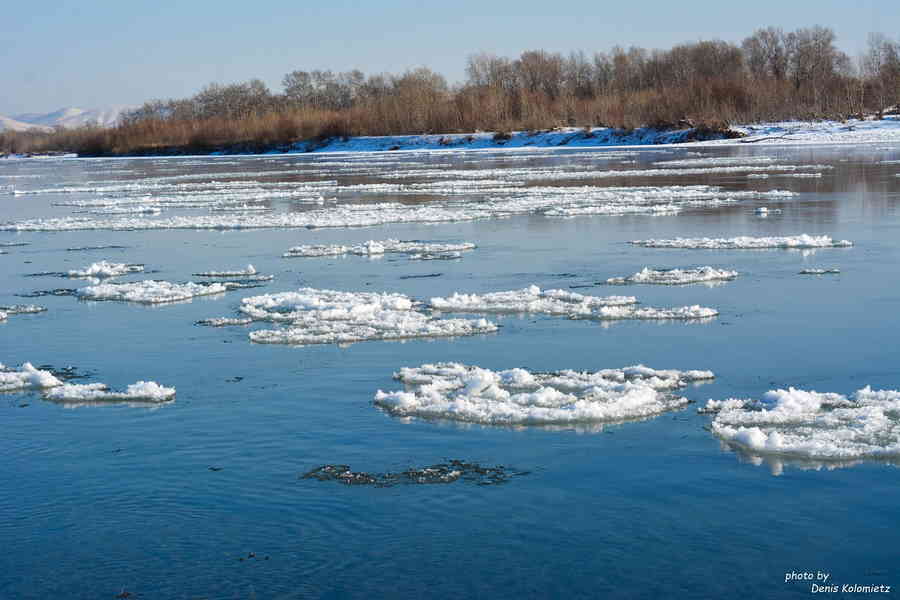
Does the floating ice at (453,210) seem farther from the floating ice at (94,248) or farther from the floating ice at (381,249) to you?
the floating ice at (381,249)

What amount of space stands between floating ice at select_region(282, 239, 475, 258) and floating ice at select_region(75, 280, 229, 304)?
9.48 ft

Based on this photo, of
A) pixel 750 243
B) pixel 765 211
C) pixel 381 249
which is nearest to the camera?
pixel 750 243

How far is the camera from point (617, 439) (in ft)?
20.8

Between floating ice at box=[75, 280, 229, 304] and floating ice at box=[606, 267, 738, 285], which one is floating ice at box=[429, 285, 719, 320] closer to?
floating ice at box=[606, 267, 738, 285]

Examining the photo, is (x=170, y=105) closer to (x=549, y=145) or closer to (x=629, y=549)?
(x=549, y=145)

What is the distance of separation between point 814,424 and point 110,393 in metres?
4.78

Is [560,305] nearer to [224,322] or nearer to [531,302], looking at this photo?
[531,302]

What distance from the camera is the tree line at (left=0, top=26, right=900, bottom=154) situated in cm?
6856

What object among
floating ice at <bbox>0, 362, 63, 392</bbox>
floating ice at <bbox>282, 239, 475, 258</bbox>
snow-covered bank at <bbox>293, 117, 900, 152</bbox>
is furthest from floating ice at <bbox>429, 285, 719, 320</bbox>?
snow-covered bank at <bbox>293, 117, 900, 152</bbox>

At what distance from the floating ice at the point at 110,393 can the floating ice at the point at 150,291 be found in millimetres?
3798

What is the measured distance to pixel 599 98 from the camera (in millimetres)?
80188

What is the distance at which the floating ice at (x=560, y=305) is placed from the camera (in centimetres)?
970

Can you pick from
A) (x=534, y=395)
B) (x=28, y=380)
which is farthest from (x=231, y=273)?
(x=534, y=395)

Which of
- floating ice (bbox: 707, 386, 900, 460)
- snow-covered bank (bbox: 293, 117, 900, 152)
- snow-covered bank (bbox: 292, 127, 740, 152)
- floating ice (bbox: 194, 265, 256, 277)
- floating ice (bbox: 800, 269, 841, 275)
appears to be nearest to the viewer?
floating ice (bbox: 707, 386, 900, 460)
